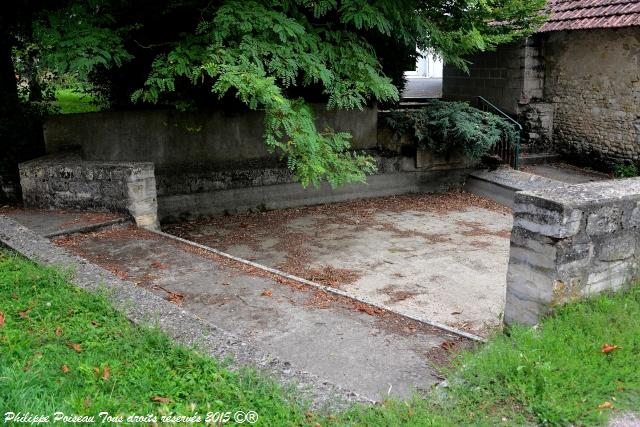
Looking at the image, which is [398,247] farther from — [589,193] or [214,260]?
[589,193]

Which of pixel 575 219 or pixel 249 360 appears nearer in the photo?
pixel 249 360

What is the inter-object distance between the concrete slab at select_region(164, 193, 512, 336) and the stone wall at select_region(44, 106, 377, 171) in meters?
1.14

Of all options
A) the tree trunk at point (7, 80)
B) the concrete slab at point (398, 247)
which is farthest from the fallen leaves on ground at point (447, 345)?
the tree trunk at point (7, 80)

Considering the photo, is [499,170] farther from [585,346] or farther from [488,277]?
[585,346]

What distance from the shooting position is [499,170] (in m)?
12.3

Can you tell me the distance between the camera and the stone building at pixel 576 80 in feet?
38.6

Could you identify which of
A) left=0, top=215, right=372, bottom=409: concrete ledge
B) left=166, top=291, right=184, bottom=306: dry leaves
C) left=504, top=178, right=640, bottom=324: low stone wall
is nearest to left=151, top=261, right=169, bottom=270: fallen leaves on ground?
left=166, top=291, right=184, bottom=306: dry leaves

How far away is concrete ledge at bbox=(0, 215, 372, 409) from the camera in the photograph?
3.63m

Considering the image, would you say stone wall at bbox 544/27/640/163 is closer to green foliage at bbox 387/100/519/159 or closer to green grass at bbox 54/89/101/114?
green foliage at bbox 387/100/519/159

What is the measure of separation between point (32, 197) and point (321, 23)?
15.3 ft

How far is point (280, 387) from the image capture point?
3602 mm

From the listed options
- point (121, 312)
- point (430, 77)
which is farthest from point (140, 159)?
point (430, 77)

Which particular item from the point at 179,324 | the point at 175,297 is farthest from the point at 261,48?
the point at 179,324

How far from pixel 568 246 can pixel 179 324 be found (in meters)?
2.88
